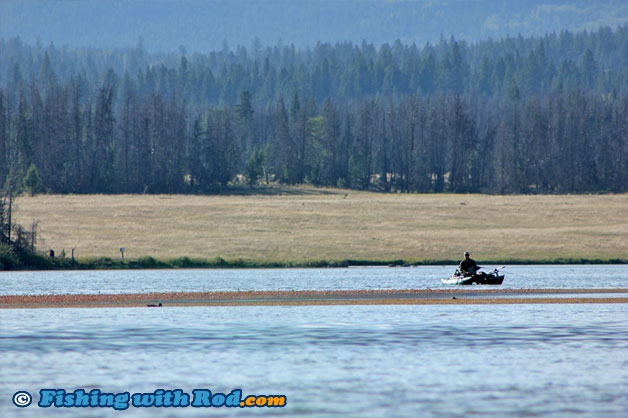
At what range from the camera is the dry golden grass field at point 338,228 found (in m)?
70.3

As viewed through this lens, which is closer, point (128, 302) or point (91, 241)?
point (128, 302)

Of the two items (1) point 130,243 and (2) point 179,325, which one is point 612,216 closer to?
(1) point 130,243

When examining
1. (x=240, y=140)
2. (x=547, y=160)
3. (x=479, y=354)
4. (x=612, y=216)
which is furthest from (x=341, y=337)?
(x=240, y=140)

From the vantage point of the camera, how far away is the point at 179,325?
2852 cm

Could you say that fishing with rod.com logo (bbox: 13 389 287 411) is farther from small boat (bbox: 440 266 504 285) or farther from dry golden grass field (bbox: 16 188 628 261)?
dry golden grass field (bbox: 16 188 628 261)


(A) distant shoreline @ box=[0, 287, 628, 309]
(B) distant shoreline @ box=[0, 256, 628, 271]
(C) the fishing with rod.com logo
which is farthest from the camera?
(B) distant shoreline @ box=[0, 256, 628, 271]

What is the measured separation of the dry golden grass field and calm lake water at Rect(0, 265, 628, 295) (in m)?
7.52

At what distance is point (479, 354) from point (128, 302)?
18.9 meters

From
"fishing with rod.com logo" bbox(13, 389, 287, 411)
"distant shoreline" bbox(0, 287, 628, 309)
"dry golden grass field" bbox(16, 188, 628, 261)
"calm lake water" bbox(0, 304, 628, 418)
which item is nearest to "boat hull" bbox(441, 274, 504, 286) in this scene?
"distant shoreline" bbox(0, 287, 628, 309)

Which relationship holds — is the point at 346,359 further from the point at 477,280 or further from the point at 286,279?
the point at 286,279

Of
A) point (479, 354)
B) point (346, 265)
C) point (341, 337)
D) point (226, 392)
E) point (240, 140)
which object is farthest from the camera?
point (240, 140)

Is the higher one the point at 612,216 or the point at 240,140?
the point at 240,140

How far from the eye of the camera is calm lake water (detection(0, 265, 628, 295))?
44.7m

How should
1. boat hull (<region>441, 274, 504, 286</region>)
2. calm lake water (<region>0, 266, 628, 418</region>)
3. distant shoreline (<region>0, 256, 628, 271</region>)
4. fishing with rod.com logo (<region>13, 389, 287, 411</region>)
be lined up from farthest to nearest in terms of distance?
1. distant shoreline (<region>0, 256, 628, 271</region>)
2. boat hull (<region>441, 274, 504, 286</region>)
3. calm lake water (<region>0, 266, 628, 418</region>)
4. fishing with rod.com logo (<region>13, 389, 287, 411</region>)
